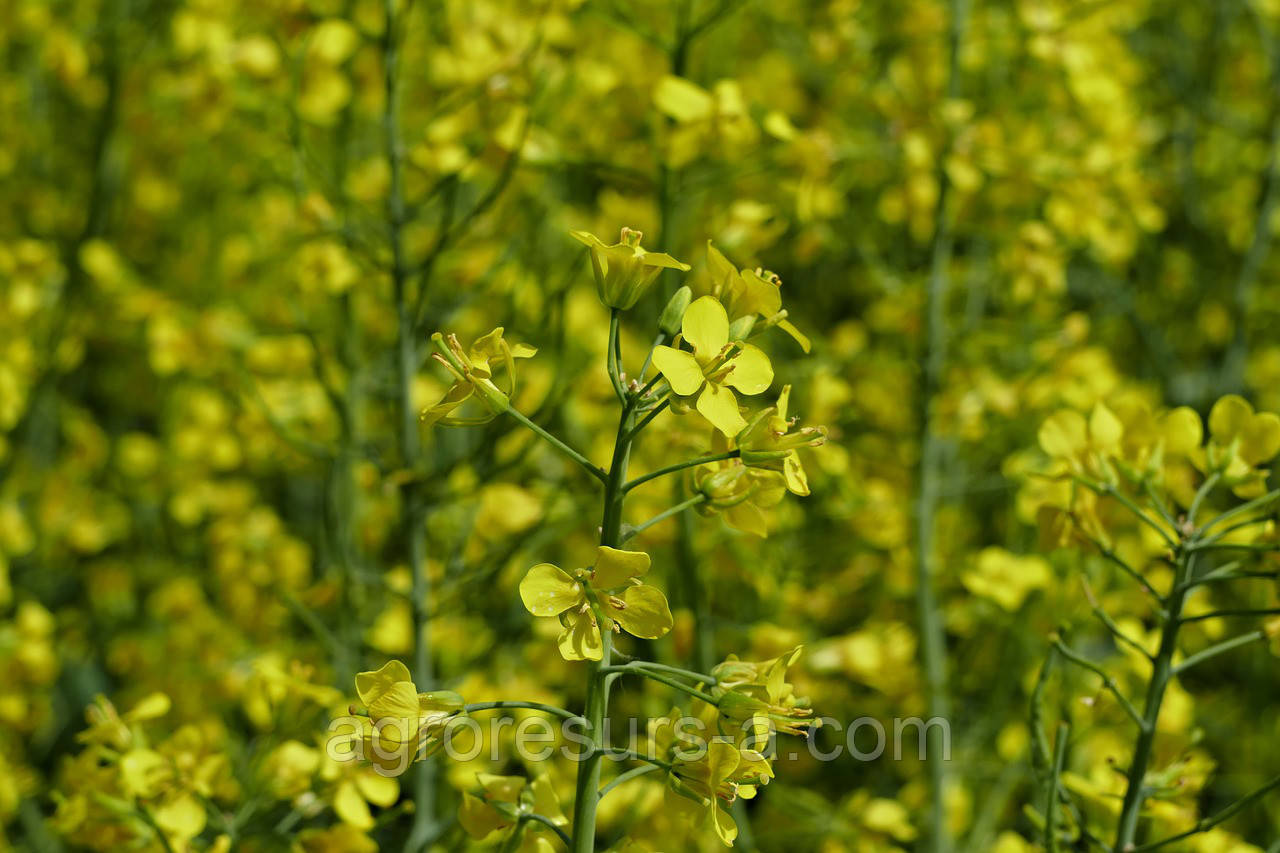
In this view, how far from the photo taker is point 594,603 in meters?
1.13

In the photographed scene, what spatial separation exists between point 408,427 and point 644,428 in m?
0.45

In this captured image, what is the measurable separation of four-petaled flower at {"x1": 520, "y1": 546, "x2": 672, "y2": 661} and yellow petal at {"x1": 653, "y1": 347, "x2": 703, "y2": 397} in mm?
173

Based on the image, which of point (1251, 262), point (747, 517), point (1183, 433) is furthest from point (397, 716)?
point (1251, 262)

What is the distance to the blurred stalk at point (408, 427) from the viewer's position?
191 centimetres

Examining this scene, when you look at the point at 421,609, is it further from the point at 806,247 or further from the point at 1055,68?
the point at 1055,68

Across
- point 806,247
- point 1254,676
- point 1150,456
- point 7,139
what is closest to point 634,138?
point 806,247

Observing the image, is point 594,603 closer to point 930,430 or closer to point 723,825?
point 723,825

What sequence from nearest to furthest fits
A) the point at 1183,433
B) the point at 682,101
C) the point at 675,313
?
the point at 675,313 < the point at 1183,433 < the point at 682,101

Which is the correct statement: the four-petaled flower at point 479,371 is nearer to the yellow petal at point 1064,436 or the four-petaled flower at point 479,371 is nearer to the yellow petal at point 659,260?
the yellow petal at point 659,260

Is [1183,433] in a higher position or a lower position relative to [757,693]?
higher

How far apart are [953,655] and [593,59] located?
6.36ft

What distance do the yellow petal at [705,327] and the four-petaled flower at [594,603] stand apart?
0.22 m

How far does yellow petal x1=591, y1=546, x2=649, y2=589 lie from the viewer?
3.50ft

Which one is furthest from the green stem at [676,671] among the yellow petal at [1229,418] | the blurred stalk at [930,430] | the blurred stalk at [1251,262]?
the blurred stalk at [1251,262]
